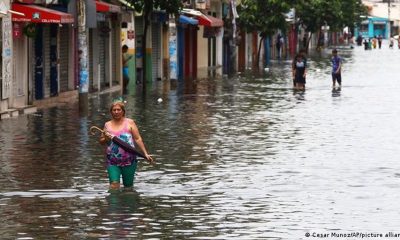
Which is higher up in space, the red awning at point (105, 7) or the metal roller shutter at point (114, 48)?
the red awning at point (105, 7)

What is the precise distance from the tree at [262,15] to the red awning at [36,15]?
4155 cm

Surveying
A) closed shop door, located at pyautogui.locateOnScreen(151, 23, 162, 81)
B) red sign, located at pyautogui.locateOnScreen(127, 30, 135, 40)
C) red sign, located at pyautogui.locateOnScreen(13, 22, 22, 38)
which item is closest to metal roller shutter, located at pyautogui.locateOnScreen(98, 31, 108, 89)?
red sign, located at pyautogui.locateOnScreen(127, 30, 135, 40)

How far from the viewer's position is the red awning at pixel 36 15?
30.8m

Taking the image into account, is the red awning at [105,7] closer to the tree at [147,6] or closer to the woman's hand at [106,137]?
the tree at [147,6]

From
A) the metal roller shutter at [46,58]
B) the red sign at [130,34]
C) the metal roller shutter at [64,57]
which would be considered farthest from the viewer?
the red sign at [130,34]

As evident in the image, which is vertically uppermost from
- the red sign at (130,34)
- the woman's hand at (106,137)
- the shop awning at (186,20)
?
the shop awning at (186,20)

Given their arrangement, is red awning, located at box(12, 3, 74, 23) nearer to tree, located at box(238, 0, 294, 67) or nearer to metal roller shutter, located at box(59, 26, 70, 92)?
metal roller shutter, located at box(59, 26, 70, 92)

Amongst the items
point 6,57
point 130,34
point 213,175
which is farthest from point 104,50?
point 213,175

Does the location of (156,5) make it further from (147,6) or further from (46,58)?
(46,58)

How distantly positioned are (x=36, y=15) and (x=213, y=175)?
14505 mm

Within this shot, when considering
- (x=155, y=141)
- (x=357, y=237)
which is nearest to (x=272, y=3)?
(x=155, y=141)

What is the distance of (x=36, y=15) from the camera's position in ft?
102

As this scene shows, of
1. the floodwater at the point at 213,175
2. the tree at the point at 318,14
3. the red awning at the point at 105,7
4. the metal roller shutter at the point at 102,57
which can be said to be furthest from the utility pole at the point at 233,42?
the floodwater at the point at 213,175

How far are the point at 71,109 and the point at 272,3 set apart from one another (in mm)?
41993
